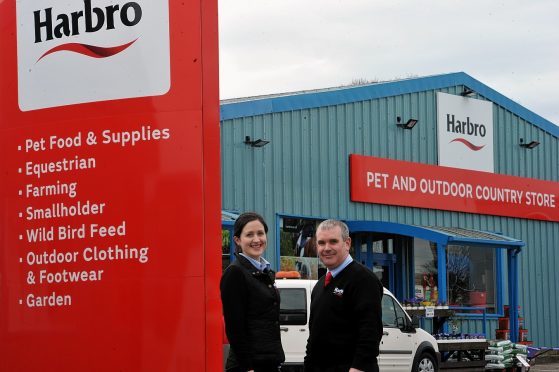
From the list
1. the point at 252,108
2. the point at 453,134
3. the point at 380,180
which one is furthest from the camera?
the point at 453,134

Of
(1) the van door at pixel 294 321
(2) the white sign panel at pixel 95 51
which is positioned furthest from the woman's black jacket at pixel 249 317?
(1) the van door at pixel 294 321

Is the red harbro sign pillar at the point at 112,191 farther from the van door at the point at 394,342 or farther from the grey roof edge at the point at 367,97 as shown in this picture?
the grey roof edge at the point at 367,97

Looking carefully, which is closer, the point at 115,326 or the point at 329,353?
the point at 115,326

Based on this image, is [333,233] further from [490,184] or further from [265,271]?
[490,184]

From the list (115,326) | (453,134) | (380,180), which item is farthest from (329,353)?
(453,134)

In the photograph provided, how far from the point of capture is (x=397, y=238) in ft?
80.7

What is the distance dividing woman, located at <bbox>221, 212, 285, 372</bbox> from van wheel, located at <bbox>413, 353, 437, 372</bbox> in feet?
38.3

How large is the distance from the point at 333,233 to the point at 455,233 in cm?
1890

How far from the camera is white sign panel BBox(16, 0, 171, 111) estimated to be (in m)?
4.57

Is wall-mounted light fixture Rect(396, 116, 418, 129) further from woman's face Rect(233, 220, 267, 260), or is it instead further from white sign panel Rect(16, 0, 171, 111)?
white sign panel Rect(16, 0, 171, 111)

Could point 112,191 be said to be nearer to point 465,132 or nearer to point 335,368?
point 335,368

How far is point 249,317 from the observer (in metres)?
5.48

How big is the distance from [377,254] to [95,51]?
1964 cm

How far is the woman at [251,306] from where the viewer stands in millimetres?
5391
